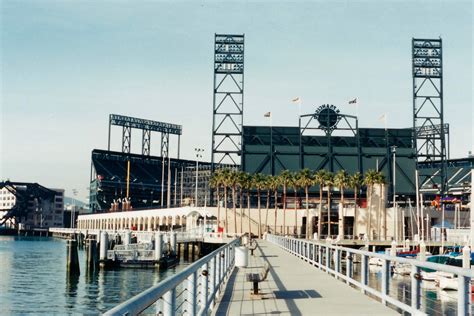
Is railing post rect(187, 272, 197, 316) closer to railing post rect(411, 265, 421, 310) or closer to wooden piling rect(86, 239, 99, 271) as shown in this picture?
railing post rect(411, 265, 421, 310)

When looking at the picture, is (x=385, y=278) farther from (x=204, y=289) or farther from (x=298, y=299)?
(x=204, y=289)

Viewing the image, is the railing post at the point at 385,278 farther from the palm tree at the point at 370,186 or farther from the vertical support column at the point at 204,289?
the palm tree at the point at 370,186

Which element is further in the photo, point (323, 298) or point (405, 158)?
point (405, 158)

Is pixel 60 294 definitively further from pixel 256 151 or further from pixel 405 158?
pixel 405 158

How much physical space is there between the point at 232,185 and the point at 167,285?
382 ft

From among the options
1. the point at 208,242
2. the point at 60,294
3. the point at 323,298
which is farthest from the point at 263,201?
the point at 323,298

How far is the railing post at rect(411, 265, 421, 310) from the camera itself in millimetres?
11688

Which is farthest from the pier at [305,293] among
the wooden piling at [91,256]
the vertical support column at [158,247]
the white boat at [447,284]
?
the vertical support column at [158,247]

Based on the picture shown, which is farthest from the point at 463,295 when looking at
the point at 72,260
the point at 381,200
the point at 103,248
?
the point at 381,200

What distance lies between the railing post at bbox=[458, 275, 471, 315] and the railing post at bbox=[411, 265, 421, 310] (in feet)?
8.01

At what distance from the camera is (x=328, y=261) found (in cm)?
2628

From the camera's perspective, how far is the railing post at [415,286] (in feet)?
38.3

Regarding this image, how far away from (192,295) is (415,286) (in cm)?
407

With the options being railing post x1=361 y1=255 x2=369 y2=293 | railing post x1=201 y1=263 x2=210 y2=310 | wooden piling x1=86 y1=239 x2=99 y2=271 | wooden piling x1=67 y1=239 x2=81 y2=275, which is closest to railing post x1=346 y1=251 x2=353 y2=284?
railing post x1=361 y1=255 x2=369 y2=293
